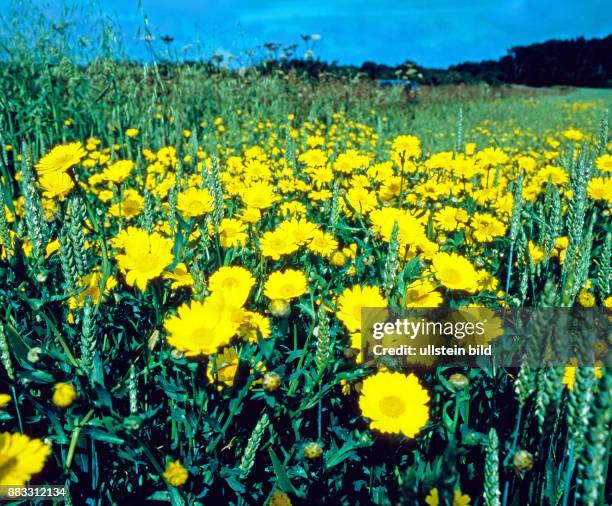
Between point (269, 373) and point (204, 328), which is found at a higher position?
point (204, 328)

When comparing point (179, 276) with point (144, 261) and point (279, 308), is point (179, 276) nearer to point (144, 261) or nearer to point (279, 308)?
point (144, 261)

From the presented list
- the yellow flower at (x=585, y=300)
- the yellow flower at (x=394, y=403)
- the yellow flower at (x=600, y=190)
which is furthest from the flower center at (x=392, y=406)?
the yellow flower at (x=600, y=190)

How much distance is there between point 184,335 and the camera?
1092 millimetres

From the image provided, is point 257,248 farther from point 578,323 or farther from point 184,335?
point 578,323

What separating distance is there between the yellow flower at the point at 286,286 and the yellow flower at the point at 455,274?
45 cm

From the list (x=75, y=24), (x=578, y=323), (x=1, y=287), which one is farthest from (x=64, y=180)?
(x=75, y=24)

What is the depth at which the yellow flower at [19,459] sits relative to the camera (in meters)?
0.84

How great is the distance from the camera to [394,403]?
1184 mm

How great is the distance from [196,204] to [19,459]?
118 cm

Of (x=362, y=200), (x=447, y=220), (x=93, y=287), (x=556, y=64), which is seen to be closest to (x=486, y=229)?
(x=447, y=220)

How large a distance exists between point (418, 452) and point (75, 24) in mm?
5322

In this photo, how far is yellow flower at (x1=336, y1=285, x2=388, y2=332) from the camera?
1346 millimetres

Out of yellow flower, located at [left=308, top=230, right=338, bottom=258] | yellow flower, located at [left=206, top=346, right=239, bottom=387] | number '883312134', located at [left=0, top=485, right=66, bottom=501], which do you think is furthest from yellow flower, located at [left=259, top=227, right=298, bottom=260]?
number '883312134', located at [left=0, top=485, right=66, bottom=501]

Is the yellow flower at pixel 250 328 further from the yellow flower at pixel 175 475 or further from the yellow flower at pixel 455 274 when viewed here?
the yellow flower at pixel 455 274
